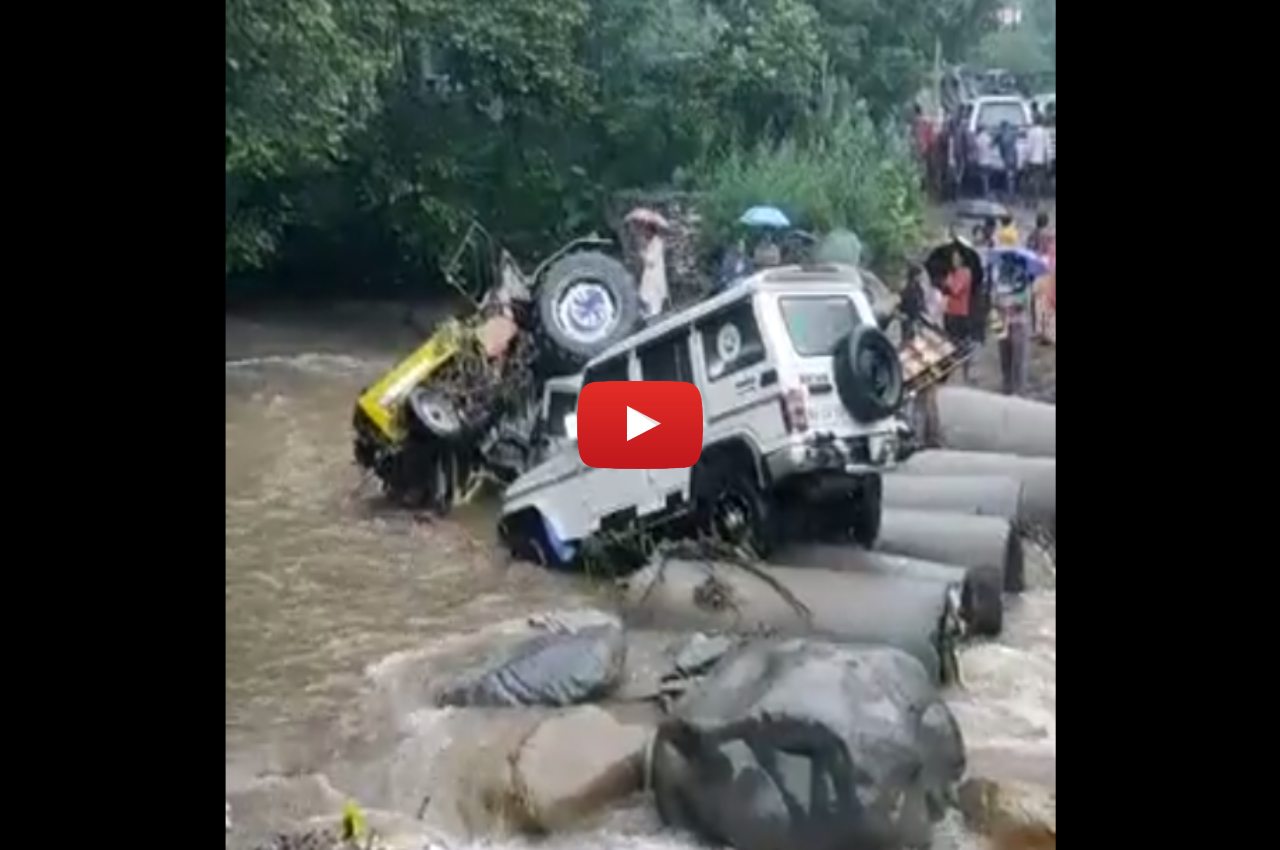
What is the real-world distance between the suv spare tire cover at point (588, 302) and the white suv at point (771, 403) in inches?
0.8

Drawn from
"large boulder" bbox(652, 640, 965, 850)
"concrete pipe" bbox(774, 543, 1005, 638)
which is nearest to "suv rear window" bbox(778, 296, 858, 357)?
"concrete pipe" bbox(774, 543, 1005, 638)

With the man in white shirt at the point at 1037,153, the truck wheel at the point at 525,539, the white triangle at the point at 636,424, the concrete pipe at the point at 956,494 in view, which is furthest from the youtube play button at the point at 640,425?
the man in white shirt at the point at 1037,153

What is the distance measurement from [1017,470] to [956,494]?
0.07m

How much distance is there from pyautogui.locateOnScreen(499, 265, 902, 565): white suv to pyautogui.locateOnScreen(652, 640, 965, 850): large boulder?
0.16m

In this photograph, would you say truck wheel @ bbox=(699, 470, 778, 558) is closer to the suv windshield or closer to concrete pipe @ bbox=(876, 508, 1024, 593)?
concrete pipe @ bbox=(876, 508, 1024, 593)

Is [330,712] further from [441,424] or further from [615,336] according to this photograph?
[615,336]

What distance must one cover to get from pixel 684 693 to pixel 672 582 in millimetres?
129

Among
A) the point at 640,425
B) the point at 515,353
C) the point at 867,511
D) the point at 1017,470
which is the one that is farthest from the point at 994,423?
the point at 515,353

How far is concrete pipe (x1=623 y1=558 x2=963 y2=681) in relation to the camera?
6.12 feet

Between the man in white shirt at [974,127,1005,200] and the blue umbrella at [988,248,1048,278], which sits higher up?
the man in white shirt at [974,127,1005,200]

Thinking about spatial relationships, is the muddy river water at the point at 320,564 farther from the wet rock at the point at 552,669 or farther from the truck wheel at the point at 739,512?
the truck wheel at the point at 739,512

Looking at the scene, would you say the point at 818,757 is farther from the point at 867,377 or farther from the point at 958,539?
the point at 867,377

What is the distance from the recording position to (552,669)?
1.89m
